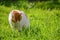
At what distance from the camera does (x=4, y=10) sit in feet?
41.7

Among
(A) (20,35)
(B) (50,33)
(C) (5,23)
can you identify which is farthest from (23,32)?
(C) (5,23)

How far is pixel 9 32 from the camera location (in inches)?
295

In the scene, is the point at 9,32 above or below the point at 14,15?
below

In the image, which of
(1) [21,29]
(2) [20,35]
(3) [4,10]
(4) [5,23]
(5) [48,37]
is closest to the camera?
(5) [48,37]

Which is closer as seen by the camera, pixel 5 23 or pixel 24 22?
pixel 24 22

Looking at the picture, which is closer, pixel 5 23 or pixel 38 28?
pixel 38 28

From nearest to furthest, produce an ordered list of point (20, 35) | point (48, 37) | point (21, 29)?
point (48, 37)
point (20, 35)
point (21, 29)

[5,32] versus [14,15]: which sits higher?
[14,15]

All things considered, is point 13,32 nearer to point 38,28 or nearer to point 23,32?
point 23,32

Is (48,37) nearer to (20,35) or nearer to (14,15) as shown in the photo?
(20,35)

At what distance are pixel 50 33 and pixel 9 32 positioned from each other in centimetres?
121

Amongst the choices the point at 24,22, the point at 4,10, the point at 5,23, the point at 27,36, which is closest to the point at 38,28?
the point at 24,22

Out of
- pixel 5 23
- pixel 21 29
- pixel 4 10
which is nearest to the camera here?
pixel 21 29

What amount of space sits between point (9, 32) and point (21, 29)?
1.31ft
